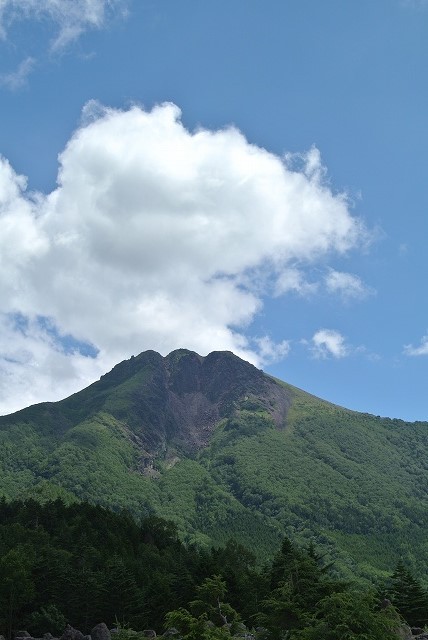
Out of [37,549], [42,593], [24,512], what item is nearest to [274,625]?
[42,593]

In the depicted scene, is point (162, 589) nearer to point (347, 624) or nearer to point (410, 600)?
point (410, 600)

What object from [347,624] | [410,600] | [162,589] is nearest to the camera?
A: [347,624]

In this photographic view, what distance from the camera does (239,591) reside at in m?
67.7

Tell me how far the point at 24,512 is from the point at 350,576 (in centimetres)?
12289

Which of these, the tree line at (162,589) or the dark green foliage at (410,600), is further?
the dark green foliage at (410,600)

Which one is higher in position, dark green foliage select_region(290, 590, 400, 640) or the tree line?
dark green foliage select_region(290, 590, 400, 640)

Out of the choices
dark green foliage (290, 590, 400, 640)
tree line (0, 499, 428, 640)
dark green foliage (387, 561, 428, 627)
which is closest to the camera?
dark green foliage (290, 590, 400, 640)

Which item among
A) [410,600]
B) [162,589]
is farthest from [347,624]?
[162,589]

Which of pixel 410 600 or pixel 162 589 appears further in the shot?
pixel 162 589

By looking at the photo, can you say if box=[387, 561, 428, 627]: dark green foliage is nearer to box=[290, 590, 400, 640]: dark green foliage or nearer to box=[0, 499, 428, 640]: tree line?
box=[0, 499, 428, 640]: tree line

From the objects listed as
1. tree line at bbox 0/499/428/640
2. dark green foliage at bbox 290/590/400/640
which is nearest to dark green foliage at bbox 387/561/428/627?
tree line at bbox 0/499/428/640

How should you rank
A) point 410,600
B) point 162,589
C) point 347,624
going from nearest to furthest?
point 347,624 → point 410,600 → point 162,589

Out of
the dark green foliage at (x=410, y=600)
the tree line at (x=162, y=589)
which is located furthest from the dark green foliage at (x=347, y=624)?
the dark green foliage at (x=410, y=600)

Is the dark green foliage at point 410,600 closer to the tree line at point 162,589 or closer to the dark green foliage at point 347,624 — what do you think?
the tree line at point 162,589
